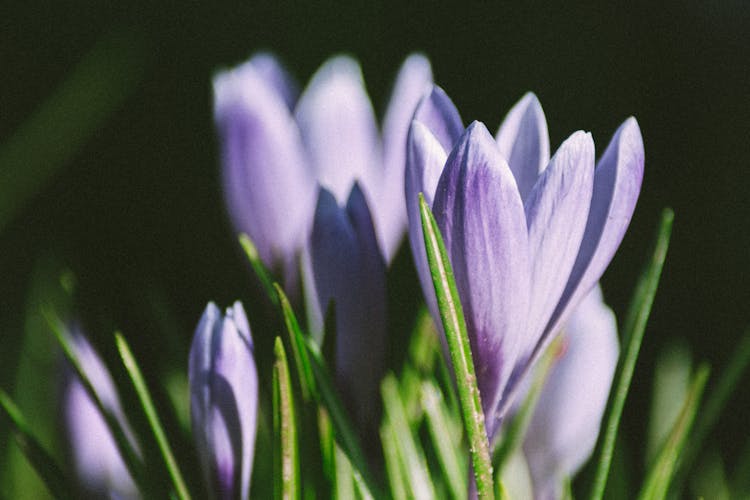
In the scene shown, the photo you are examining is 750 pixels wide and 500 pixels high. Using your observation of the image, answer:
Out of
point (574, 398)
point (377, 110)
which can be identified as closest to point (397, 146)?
point (574, 398)

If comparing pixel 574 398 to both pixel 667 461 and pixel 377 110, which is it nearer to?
pixel 667 461

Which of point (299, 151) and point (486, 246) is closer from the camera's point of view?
point (486, 246)

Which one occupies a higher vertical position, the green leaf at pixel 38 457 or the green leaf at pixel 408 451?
the green leaf at pixel 38 457

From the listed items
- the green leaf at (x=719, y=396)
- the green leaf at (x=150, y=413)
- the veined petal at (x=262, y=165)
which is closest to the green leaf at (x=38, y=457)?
the green leaf at (x=150, y=413)

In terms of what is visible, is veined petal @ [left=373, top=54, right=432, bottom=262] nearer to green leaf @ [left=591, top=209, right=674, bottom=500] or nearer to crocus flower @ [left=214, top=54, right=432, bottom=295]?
crocus flower @ [left=214, top=54, right=432, bottom=295]

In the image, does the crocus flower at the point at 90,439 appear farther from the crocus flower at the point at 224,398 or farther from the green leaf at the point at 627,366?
the green leaf at the point at 627,366

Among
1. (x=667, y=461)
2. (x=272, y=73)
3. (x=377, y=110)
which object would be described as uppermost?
(x=377, y=110)

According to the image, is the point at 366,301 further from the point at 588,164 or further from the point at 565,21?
the point at 565,21

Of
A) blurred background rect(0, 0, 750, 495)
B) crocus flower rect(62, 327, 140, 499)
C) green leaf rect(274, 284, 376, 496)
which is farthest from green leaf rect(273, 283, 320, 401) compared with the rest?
blurred background rect(0, 0, 750, 495)
